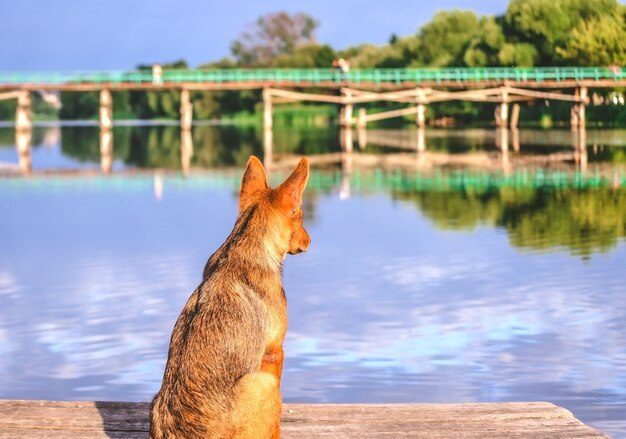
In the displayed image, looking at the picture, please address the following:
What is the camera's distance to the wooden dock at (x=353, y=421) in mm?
5375

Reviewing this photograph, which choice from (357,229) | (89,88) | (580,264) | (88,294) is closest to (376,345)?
(88,294)

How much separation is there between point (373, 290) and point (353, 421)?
763 cm

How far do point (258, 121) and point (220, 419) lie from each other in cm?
9748

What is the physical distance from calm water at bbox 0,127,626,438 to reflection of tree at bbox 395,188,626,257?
51 mm

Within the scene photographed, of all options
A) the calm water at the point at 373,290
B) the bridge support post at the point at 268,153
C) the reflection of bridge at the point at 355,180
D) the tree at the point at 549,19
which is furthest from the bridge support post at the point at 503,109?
the calm water at the point at 373,290

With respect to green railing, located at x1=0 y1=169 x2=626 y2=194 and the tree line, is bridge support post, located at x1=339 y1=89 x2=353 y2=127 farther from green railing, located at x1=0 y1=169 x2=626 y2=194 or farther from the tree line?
green railing, located at x1=0 y1=169 x2=626 y2=194

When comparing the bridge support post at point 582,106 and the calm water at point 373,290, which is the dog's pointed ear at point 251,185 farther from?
the bridge support post at point 582,106

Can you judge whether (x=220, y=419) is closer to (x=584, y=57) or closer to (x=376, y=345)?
(x=376, y=345)

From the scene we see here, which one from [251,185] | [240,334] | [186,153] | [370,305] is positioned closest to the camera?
[240,334]

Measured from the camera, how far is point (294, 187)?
447cm

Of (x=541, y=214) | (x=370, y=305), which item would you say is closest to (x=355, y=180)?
(x=541, y=214)

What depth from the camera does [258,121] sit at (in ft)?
332

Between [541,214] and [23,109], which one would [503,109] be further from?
[541,214]

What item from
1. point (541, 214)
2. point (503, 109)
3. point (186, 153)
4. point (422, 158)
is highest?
point (503, 109)
